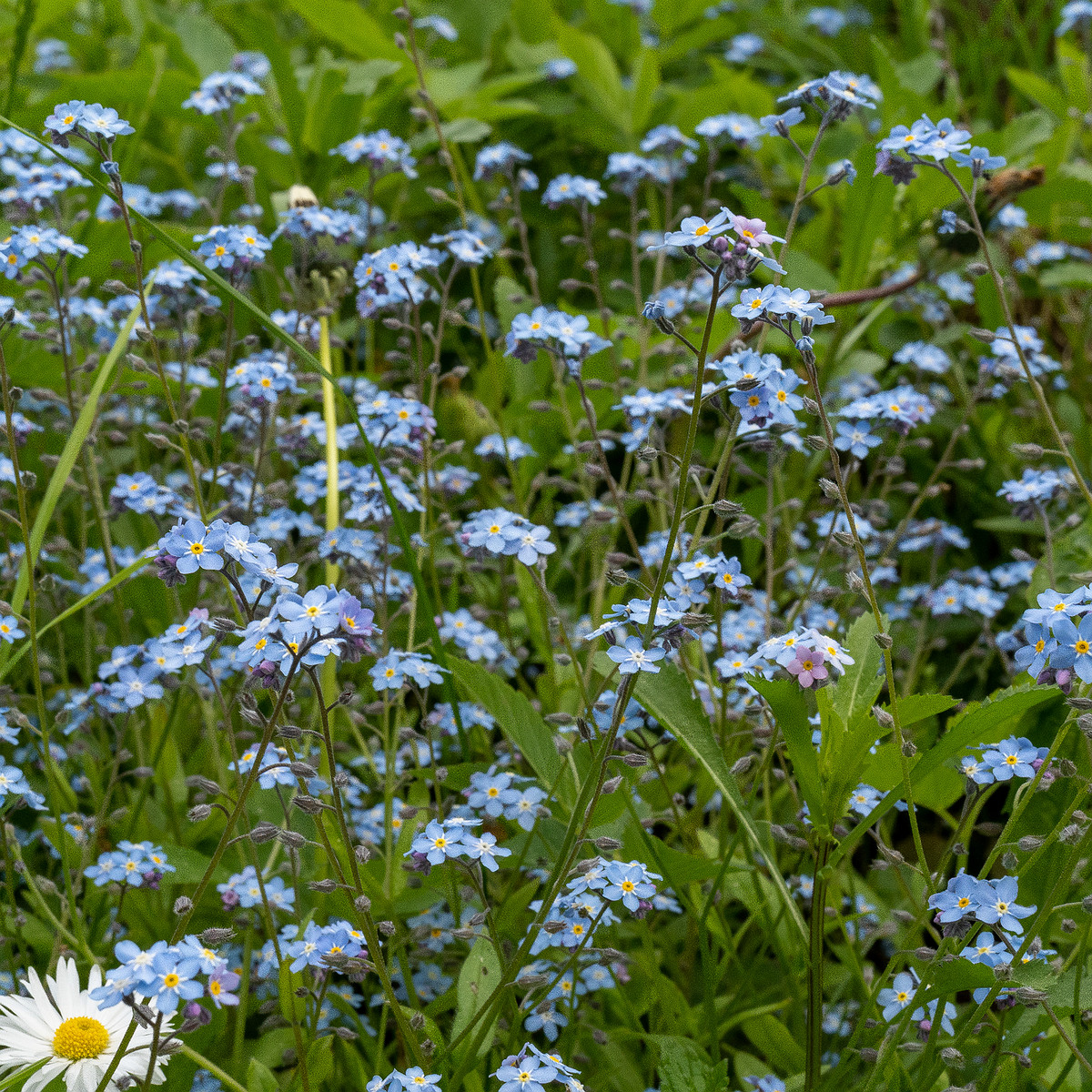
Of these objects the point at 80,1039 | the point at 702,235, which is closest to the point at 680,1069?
the point at 80,1039

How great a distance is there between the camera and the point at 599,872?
6.46 feet

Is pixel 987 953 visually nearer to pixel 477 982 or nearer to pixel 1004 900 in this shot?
pixel 1004 900

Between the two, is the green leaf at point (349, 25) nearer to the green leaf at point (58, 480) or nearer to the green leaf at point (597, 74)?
the green leaf at point (597, 74)

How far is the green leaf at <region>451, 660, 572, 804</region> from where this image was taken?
83.5 inches

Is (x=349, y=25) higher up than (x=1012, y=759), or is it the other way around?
(x=349, y=25)

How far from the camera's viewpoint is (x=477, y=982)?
6.68 feet

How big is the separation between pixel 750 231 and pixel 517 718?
3.05 feet

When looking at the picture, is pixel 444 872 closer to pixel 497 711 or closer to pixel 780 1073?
pixel 497 711

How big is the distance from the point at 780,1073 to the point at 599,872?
31.4 inches

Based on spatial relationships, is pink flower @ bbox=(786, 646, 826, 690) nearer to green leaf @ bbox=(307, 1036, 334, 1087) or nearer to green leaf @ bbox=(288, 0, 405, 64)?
green leaf @ bbox=(307, 1036, 334, 1087)

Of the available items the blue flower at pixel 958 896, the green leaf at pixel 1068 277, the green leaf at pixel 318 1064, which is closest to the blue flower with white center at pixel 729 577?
the blue flower at pixel 958 896

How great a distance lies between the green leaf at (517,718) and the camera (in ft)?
6.96

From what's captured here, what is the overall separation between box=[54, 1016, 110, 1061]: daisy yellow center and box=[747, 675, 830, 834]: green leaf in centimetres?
117

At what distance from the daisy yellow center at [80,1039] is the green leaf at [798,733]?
1169mm
